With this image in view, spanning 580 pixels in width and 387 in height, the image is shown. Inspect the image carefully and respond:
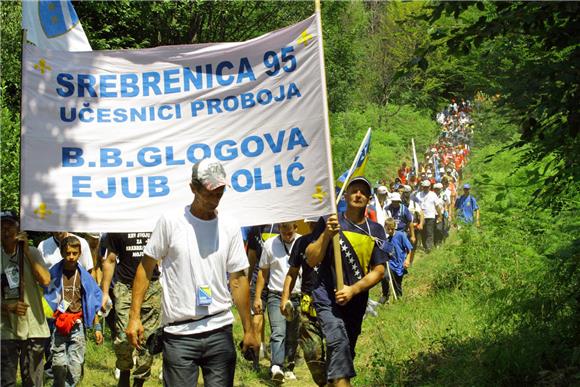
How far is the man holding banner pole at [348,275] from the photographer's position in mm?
7391

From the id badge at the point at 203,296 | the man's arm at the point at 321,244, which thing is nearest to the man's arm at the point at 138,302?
the id badge at the point at 203,296

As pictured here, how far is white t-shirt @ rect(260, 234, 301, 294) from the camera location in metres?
10.8

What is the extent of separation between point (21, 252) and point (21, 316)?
A: 564 millimetres

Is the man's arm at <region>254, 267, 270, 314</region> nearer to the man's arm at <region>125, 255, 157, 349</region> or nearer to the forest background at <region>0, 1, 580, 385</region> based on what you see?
the forest background at <region>0, 1, 580, 385</region>

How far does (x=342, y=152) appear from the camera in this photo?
36312 mm

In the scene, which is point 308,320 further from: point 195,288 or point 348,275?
point 195,288

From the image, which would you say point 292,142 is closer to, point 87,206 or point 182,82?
point 182,82

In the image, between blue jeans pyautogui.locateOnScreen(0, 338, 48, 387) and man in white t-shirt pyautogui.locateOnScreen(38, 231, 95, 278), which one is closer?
blue jeans pyautogui.locateOnScreen(0, 338, 48, 387)

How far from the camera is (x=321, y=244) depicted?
7.29 m

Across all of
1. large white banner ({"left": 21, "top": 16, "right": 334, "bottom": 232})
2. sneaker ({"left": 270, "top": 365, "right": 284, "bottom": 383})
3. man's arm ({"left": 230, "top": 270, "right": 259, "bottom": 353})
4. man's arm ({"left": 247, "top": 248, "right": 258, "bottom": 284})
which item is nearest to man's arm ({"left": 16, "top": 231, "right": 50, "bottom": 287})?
large white banner ({"left": 21, "top": 16, "right": 334, "bottom": 232})

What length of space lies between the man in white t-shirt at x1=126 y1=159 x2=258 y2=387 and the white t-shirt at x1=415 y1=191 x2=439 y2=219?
17214 mm

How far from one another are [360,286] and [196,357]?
1.75 meters

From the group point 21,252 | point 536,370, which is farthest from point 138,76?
point 536,370

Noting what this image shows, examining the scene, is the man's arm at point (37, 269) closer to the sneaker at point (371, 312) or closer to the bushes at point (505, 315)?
the bushes at point (505, 315)
